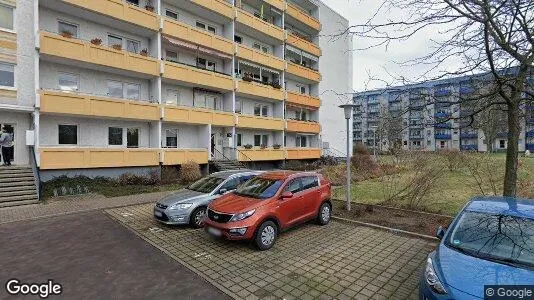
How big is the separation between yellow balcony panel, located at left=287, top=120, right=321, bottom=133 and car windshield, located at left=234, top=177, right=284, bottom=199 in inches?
779

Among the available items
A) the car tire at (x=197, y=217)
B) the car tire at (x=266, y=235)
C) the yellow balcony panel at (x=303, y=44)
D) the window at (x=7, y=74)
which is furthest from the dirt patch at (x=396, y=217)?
the yellow balcony panel at (x=303, y=44)

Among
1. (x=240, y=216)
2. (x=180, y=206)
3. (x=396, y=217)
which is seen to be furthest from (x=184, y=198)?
(x=396, y=217)

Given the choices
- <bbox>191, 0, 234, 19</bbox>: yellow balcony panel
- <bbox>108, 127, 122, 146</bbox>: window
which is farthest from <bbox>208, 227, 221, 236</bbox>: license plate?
<bbox>191, 0, 234, 19</bbox>: yellow balcony panel

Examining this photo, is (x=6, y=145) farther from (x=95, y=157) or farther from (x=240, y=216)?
(x=240, y=216)

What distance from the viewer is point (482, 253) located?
372cm

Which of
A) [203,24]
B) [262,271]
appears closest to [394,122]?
[262,271]

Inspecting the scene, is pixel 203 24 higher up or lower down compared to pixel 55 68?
higher up

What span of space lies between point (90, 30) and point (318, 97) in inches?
878

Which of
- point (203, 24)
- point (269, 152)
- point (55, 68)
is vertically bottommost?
point (269, 152)

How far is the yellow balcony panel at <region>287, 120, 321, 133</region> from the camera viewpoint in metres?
27.4

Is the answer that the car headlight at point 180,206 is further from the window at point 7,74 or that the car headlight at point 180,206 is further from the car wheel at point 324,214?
the window at point 7,74

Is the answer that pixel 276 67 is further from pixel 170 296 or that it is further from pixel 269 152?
pixel 170 296

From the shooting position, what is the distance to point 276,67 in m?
26.4

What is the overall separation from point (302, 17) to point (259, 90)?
11.2 metres
